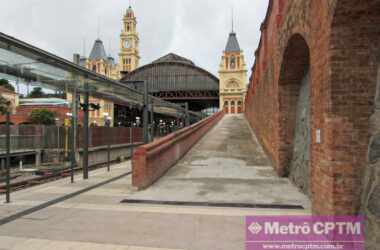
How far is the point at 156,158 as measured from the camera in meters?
10.1

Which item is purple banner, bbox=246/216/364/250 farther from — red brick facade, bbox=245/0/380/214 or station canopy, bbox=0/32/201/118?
station canopy, bbox=0/32/201/118

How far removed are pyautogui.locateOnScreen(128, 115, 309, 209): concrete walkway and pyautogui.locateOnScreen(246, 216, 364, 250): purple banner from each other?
4.22 ft

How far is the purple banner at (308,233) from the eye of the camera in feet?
15.3

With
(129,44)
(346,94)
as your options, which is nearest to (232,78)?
(129,44)

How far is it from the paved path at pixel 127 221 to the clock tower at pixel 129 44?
4482 inches

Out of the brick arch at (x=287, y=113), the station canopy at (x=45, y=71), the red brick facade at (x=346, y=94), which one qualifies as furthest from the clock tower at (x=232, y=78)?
the red brick facade at (x=346, y=94)

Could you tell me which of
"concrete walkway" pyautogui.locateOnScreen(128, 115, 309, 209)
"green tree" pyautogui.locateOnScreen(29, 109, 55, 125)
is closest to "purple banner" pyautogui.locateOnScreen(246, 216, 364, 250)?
"concrete walkway" pyautogui.locateOnScreen(128, 115, 309, 209)

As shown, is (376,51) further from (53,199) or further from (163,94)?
(163,94)

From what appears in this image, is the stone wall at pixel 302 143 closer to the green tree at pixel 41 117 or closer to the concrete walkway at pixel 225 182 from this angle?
the concrete walkway at pixel 225 182

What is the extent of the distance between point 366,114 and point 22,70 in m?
9.42

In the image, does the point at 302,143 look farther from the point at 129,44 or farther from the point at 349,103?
the point at 129,44

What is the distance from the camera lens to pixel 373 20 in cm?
473

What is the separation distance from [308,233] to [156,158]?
570 centimetres

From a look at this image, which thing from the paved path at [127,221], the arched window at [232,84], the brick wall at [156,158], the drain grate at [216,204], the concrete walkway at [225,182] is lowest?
the paved path at [127,221]
